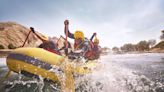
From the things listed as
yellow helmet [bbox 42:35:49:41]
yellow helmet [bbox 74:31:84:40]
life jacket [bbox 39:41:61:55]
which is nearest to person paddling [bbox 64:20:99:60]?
yellow helmet [bbox 74:31:84:40]

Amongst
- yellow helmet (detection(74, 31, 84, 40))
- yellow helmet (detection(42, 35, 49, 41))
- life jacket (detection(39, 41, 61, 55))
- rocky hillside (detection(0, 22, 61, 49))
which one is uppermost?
rocky hillside (detection(0, 22, 61, 49))

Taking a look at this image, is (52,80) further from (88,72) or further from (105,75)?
(105,75)

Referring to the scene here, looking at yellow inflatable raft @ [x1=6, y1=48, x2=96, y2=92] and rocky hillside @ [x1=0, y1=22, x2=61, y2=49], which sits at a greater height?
rocky hillside @ [x1=0, y1=22, x2=61, y2=49]

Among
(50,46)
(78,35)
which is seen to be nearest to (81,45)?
(78,35)

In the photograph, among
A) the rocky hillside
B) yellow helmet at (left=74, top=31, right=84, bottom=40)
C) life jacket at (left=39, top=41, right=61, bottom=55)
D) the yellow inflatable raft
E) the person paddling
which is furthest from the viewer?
the rocky hillside

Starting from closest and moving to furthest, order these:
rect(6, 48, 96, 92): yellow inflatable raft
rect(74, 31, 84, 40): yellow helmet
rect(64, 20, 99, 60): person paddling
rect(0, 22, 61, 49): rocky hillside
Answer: rect(6, 48, 96, 92): yellow inflatable raft → rect(64, 20, 99, 60): person paddling → rect(74, 31, 84, 40): yellow helmet → rect(0, 22, 61, 49): rocky hillside

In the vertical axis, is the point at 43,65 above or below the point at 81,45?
below

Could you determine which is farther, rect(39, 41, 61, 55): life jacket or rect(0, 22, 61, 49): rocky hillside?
rect(0, 22, 61, 49): rocky hillside

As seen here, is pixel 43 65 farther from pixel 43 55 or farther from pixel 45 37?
pixel 45 37

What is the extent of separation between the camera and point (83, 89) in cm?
909

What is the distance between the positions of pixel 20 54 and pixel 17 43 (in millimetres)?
71482

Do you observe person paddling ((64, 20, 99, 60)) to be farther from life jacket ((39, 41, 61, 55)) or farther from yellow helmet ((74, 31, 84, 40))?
life jacket ((39, 41, 61, 55))

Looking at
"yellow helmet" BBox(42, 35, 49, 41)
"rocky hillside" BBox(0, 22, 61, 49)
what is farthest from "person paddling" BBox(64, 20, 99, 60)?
"rocky hillside" BBox(0, 22, 61, 49)

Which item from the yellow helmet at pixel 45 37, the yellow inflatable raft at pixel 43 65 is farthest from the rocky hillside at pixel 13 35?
the yellow inflatable raft at pixel 43 65
